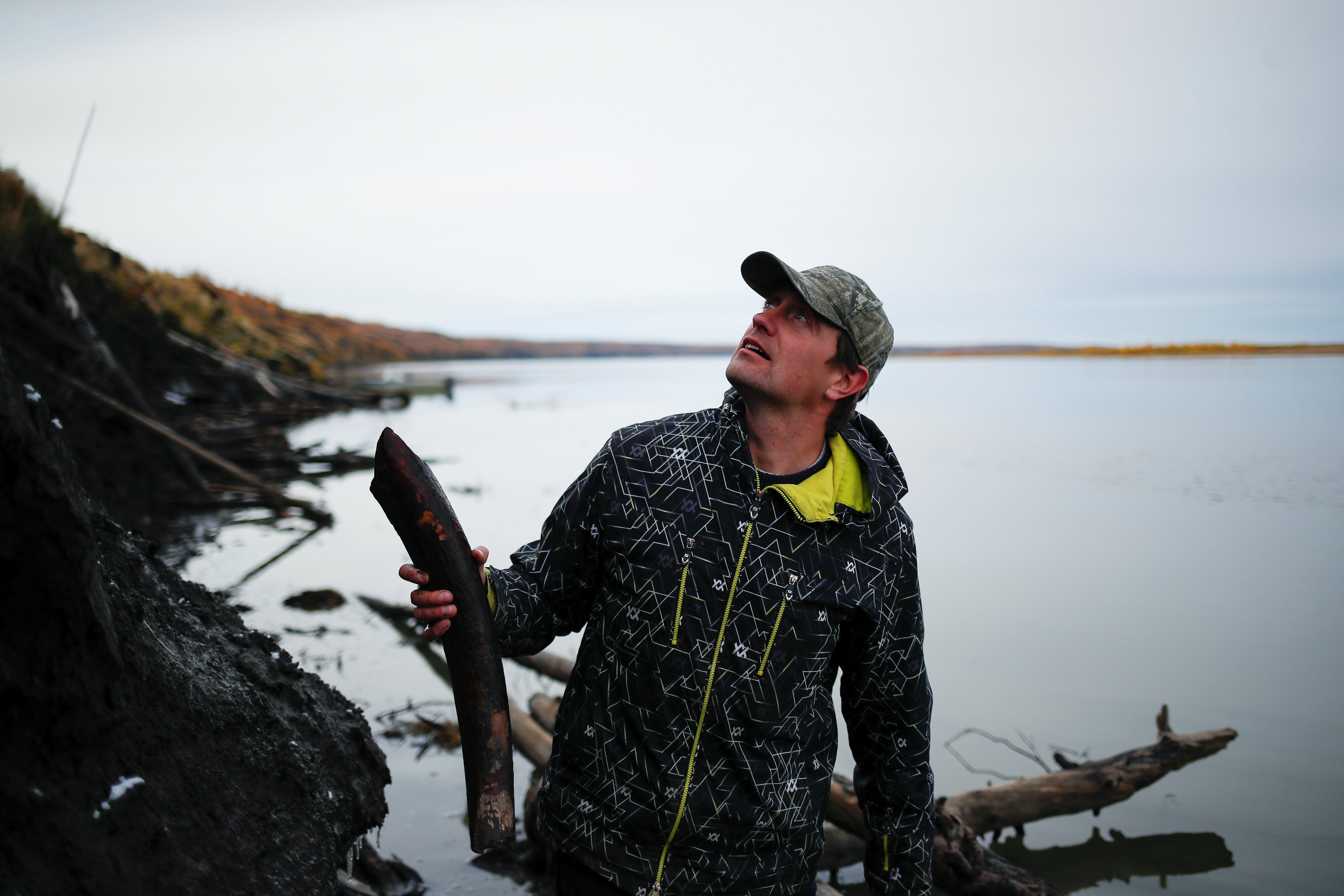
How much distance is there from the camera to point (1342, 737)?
250 inches

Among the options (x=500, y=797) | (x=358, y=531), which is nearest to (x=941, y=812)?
(x=500, y=797)

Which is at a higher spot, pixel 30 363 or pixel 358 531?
pixel 30 363

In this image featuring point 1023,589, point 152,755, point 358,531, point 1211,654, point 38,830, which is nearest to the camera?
point 38,830

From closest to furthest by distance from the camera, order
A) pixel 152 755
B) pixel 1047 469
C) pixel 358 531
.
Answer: pixel 152 755 < pixel 358 531 < pixel 1047 469

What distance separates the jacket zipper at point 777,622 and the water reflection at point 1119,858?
3220 mm

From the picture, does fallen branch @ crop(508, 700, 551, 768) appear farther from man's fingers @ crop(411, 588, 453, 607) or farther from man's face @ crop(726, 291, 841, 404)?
man's face @ crop(726, 291, 841, 404)

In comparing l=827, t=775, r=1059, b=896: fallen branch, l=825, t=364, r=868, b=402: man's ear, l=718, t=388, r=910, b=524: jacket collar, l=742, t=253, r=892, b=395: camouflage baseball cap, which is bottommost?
l=827, t=775, r=1059, b=896: fallen branch

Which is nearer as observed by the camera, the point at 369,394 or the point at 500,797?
the point at 500,797

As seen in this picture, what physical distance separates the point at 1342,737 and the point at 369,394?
25.1m

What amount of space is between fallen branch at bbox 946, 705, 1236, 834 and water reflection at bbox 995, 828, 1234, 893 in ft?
0.74

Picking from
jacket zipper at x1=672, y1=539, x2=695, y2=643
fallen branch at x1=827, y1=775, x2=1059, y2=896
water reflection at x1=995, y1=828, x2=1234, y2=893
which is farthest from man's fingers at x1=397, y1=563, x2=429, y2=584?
water reflection at x1=995, y1=828, x2=1234, y2=893

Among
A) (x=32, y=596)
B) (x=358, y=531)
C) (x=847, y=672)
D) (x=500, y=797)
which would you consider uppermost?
(x=32, y=596)

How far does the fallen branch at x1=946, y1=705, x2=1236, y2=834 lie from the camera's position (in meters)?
4.44

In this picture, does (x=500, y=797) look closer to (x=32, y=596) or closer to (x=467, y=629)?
(x=467, y=629)
